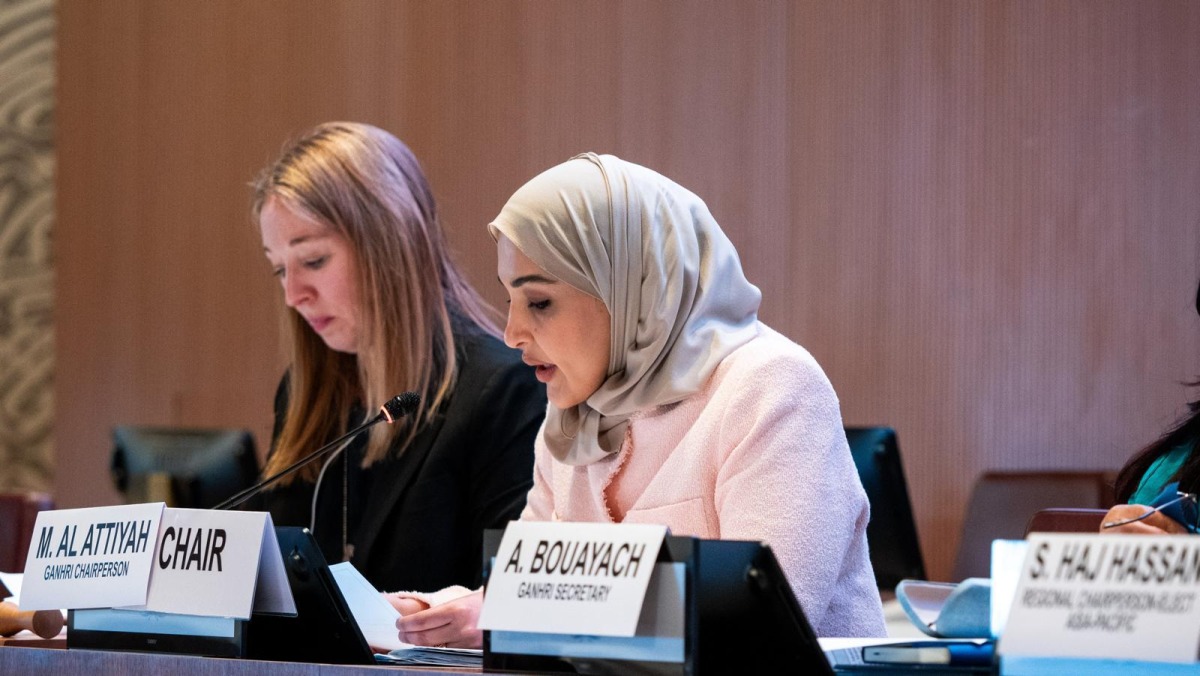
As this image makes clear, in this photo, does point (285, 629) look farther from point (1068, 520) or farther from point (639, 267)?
point (1068, 520)

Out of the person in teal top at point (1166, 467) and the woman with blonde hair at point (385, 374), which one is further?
the woman with blonde hair at point (385, 374)

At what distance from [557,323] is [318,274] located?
2.59 feet

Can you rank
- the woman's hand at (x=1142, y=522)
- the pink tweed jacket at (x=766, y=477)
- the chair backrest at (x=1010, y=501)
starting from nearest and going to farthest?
the woman's hand at (x=1142, y=522) → the pink tweed jacket at (x=766, y=477) → the chair backrest at (x=1010, y=501)

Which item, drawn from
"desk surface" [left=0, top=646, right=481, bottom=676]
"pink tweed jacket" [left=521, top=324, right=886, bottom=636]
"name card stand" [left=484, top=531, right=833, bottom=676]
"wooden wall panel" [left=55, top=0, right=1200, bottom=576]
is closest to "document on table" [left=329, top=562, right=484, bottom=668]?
"desk surface" [left=0, top=646, right=481, bottom=676]

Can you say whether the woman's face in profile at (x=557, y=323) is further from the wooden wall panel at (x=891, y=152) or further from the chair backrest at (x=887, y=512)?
the wooden wall panel at (x=891, y=152)

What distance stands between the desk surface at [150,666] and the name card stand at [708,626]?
0.44 feet

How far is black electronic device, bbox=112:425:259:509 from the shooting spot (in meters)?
2.89

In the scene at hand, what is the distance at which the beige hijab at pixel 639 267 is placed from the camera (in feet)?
5.62

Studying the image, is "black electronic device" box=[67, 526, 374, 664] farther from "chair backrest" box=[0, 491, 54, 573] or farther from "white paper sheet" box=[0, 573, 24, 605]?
"chair backrest" box=[0, 491, 54, 573]

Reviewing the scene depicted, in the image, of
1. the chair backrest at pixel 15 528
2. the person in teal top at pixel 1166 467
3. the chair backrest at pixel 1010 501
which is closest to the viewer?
the person in teal top at pixel 1166 467

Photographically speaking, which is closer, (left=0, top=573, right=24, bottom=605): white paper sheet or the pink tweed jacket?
the pink tweed jacket

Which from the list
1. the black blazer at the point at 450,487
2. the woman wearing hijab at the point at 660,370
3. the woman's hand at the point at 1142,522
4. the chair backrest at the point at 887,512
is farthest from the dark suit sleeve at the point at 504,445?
the woman's hand at the point at 1142,522

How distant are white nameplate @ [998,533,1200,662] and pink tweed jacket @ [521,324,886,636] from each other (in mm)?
563

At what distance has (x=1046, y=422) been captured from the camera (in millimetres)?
3287
